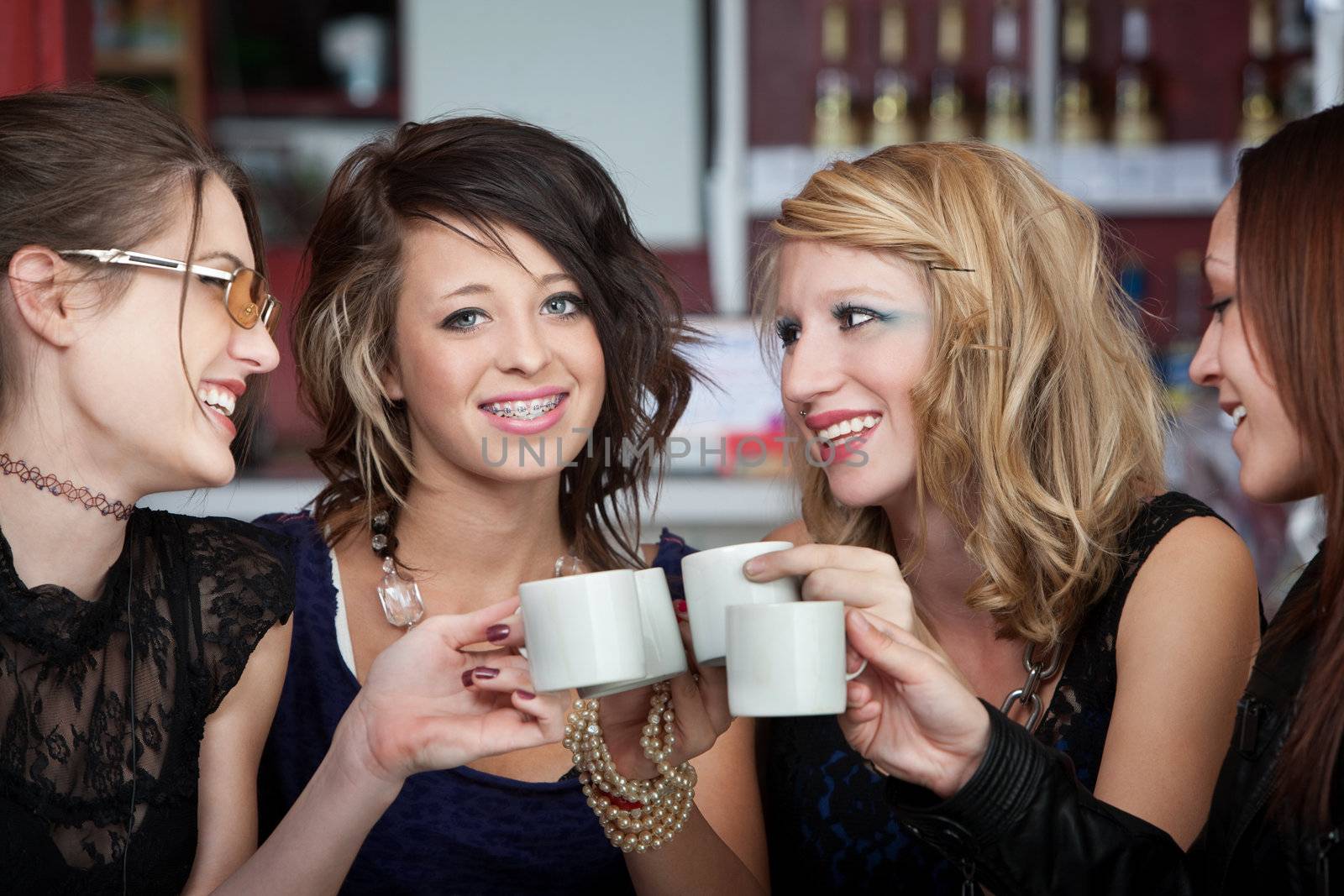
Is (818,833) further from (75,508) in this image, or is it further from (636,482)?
(75,508)

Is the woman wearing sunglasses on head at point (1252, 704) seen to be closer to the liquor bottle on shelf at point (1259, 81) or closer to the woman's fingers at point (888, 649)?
the woman's fingers at point (888, 649)

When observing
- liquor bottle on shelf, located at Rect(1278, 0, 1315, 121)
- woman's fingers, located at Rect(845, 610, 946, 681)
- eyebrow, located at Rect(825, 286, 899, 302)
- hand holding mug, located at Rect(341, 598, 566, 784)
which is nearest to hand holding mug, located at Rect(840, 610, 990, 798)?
woman's fingers, located at Rect(845, 610, 946, 681)

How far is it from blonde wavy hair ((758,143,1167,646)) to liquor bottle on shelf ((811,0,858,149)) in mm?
2575

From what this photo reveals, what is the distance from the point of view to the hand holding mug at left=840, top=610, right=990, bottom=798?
45.4 inches

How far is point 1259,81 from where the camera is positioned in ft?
13.8

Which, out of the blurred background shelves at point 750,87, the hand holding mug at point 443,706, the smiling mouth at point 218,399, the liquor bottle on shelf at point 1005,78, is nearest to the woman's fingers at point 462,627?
the hand holding mug at point 443,706

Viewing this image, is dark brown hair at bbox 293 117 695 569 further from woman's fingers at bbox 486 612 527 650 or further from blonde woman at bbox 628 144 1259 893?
woman's fingers at bbox 486 612 527 650

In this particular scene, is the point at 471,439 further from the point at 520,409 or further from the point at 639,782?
the point at 639,782

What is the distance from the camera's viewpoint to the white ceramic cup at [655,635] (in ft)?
3.85

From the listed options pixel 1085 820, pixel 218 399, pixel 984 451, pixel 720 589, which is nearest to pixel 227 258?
pixel 218 399

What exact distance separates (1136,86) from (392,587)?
3360mm

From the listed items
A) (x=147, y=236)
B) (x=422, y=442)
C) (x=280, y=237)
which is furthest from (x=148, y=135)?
(x=280, y=237)

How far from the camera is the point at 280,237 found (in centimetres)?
472

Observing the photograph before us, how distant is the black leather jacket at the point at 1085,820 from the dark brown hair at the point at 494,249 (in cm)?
79
